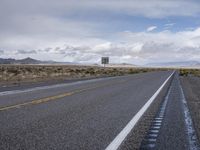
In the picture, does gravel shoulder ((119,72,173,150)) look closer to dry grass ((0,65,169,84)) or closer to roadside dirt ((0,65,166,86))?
roadside dirt ((0,65,166,86))

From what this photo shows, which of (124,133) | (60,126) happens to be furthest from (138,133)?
(60,126)

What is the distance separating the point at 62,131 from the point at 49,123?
46.3 inches

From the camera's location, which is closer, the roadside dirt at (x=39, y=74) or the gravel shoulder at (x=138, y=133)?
the gravel shoulder at (x=138, y=133)

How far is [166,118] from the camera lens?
1162cm

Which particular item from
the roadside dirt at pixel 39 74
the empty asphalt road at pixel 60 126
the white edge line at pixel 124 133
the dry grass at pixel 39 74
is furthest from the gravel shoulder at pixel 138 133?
the dry grass at pixel 39 74

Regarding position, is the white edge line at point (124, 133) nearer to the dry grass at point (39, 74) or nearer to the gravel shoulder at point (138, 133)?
the gravel shoulder at point (138, 133)

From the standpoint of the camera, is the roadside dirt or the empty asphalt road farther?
the roadside dirt

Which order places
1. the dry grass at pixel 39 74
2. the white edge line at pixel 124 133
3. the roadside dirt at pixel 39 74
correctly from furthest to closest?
the dry grass at pixel 39 74
the roadside dirt at pixel 39 74
the white edge line at pixel 124 133

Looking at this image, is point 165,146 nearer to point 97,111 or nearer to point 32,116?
point 32,116

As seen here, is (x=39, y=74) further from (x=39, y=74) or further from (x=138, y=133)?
(x=138, y=133)

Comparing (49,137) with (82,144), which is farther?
(49,137)

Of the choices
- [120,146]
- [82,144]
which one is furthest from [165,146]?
[82,144]

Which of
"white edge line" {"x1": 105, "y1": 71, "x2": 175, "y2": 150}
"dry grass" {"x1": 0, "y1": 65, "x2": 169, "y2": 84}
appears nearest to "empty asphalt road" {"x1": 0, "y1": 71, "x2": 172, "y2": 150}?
"white edge line" {"x1": 105, "y1": 71, "x2": 175, "y2": 150}

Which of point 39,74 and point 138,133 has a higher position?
point 138,133
